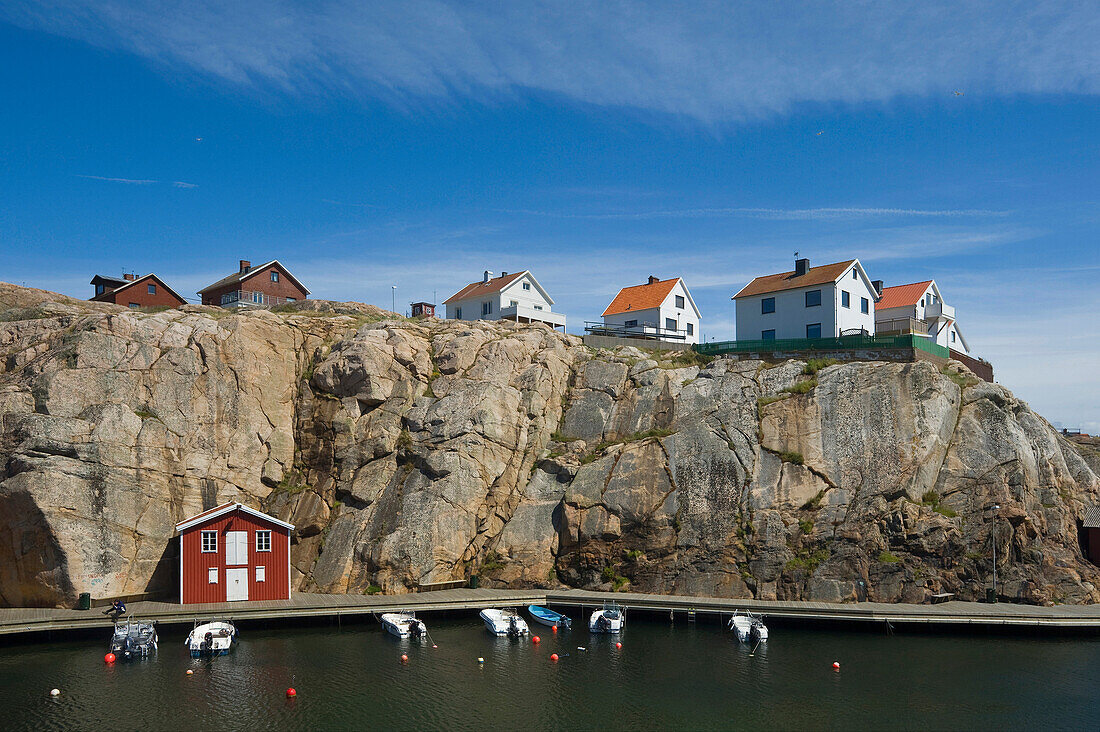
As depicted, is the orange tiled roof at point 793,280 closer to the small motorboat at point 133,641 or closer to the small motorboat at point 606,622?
the small motorboat at point 606,622

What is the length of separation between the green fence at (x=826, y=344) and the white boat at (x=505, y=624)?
3163cm

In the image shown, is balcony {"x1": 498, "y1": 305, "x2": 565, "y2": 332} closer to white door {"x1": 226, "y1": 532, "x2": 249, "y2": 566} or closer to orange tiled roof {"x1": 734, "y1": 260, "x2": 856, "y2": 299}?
orange tiled roof {"x1": 734, "y1": 260, "x2": 856, "y2": 299}

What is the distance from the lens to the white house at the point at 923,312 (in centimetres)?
7706

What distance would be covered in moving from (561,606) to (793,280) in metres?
37.4

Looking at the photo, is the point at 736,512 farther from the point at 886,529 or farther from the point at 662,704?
the point at 662,704

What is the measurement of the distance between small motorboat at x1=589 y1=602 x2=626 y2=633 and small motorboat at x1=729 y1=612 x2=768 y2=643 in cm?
683

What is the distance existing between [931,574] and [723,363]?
2282 cm

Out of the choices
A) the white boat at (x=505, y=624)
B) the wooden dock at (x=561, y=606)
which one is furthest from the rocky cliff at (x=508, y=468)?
the white boat at (x=505, y=624)

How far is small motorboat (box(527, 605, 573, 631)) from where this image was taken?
49.4 meters

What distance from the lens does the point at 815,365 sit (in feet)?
203

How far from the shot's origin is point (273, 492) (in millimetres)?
59312

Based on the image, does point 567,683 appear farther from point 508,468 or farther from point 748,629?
point 508,468

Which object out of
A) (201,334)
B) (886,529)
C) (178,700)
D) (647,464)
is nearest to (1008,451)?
(886,529)

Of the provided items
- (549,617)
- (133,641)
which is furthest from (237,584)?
(549,617)
